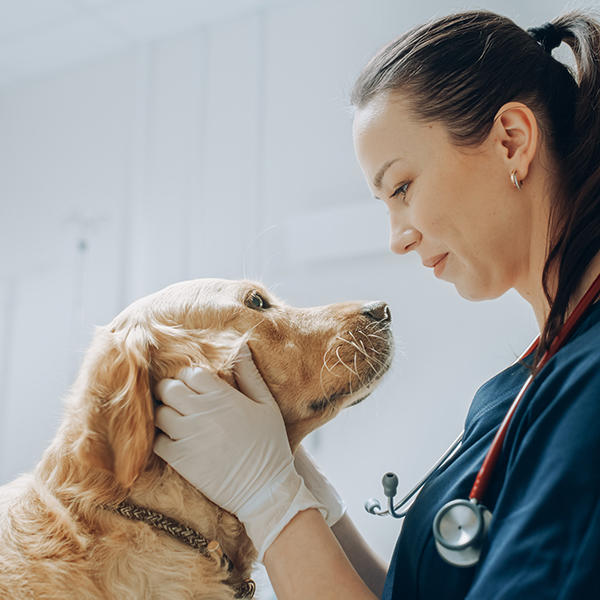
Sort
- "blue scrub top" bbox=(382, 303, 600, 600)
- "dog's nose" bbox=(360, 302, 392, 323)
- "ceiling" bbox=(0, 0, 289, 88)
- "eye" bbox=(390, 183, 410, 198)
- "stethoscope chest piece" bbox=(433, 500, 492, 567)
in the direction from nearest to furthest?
"blue scrub top" bbox=(382, 303, 600, 600) < "stethoscope chest piece" bbox=(433, 500, 492, 567) < "eye" bbox=(390, 183, 410, 198) < "dog's nose" bbox=(360, 302, 392, 323) < "ceiling" bbox=(0, 0, 289, 88)

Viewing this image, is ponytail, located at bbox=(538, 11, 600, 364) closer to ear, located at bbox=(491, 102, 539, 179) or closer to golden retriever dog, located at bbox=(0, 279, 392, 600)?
ear, located at bbox=(491, 102, 539, 179)

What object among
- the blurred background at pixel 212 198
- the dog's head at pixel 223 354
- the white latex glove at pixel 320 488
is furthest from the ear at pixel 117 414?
the blurred background at pixel 212 198

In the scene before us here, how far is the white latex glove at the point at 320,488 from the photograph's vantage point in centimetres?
112

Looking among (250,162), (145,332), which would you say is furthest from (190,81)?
(145,332)

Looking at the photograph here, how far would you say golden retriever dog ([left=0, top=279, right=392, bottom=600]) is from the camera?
77cm

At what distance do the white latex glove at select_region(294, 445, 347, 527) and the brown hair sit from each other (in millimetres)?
602

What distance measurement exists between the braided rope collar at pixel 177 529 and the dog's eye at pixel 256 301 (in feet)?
1.41

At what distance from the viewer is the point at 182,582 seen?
79cm

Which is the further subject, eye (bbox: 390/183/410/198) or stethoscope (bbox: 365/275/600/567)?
eye (bbox: 390/183/410/198)

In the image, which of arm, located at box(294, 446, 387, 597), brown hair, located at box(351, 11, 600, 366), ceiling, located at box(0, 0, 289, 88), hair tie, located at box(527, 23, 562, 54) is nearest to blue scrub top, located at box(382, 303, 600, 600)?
brown hair, located at box(351, 11, 600, 366)

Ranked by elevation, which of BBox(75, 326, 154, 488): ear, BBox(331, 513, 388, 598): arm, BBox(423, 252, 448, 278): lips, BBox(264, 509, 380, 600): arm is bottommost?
BBox(331, 513, 388, 598): arm

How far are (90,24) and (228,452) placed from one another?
2.79 metres

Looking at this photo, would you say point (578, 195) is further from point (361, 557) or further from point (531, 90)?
point (361, 557)

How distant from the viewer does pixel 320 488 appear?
1126 mm
